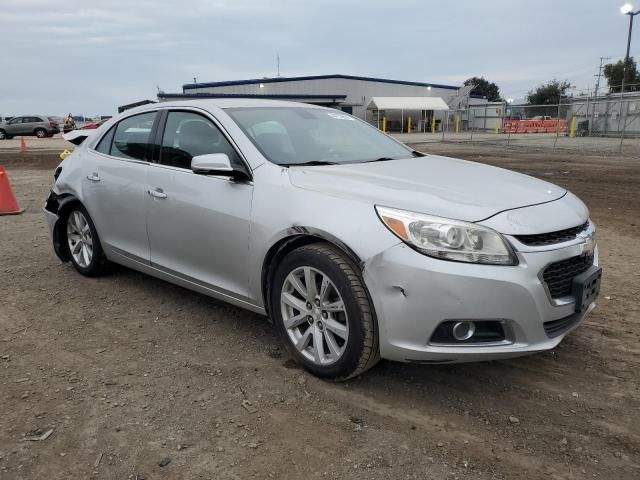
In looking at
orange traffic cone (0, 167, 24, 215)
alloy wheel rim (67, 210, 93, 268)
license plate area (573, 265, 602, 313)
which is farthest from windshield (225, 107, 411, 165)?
orange traffic cone (0, 167, 24, 215)

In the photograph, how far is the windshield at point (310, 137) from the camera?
3.56m

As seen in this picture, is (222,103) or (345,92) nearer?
(222,103)

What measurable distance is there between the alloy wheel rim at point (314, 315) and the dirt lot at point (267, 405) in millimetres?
205

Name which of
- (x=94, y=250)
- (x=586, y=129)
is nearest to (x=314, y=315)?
(x=94, y=250)

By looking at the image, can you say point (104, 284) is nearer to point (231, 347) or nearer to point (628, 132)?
point (231, 347)

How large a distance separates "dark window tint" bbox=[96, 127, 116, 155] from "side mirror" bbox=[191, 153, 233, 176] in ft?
5.89

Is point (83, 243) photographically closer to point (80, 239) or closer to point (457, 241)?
point (80, 239)

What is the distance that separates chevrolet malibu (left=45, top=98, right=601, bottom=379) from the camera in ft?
8.54

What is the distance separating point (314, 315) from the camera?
9.99 feet

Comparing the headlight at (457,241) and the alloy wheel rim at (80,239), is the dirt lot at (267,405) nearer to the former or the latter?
the alloy wheel rim at (80,239)

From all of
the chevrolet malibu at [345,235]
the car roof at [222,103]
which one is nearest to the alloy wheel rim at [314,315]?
the chevrolet malibu at [345,235]

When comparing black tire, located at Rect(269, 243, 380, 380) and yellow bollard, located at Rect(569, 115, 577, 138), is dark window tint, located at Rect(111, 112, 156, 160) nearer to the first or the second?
black tire, located at Rect(269, 243, 380, 380)

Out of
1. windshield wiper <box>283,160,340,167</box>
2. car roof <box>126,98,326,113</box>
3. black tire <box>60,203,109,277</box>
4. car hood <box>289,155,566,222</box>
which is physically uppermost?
car roof <box>126,98,326,113</box>

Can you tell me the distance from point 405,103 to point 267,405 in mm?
50990
